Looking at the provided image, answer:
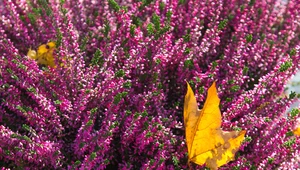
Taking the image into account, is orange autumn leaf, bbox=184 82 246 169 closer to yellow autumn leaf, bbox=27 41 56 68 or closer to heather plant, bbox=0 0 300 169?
heather plant, bbox=0 0 300 169

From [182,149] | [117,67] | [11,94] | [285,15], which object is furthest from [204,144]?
[285,15]

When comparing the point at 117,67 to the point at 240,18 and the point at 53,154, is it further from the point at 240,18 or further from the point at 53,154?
the point at 240,18

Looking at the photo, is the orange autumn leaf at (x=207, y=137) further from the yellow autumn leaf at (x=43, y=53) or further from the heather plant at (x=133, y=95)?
the yellow autumn leaf at (x=43, y=53)

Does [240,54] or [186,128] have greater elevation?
[240,54]

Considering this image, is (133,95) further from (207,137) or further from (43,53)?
(43,53)

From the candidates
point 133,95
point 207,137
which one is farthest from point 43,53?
point 207,137

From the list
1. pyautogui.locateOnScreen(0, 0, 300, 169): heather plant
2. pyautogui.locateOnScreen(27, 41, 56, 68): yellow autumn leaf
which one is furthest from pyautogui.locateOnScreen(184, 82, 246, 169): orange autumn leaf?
pyautogui.locateOnScreen(27, 41, 56, 68): yellow autumn leaf
